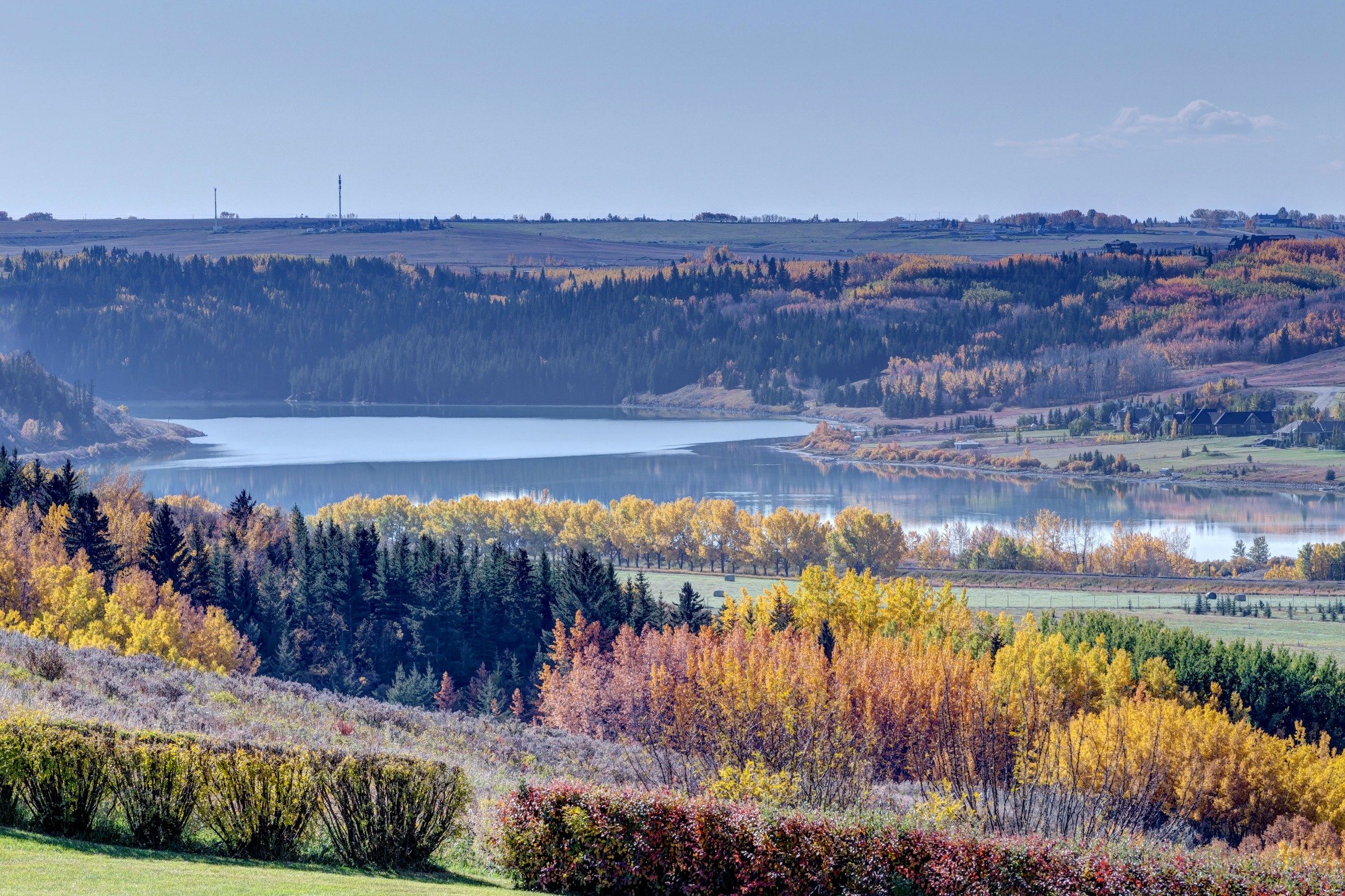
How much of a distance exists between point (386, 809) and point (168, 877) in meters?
3.45

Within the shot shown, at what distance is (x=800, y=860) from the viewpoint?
1969 cm

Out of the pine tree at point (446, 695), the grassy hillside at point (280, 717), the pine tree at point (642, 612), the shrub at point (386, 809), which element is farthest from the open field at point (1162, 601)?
the shrub at point (386, 809)

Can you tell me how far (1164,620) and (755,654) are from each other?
4037cm

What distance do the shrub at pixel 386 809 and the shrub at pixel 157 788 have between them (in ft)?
5.46

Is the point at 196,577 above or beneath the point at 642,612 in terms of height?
above

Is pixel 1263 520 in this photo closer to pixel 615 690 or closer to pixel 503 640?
pixel 503 640

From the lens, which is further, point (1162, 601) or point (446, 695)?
point (1162, 601)

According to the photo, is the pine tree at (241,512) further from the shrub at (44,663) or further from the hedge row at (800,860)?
the hedge row at (800,860)

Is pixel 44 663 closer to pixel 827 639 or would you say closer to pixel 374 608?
pixel 827 639

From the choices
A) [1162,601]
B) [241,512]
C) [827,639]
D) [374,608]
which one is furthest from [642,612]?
[1162,601]

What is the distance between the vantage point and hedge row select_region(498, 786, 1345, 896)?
19453 mm

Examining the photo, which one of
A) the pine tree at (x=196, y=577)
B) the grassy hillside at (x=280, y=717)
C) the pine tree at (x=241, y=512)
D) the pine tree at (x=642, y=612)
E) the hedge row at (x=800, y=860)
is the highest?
the hedge row at (x=800, y=860)

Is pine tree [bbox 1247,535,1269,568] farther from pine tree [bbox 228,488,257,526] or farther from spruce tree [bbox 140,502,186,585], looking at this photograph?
spruce tree [bbox 140,502,186,585]

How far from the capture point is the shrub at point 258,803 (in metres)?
20.5
